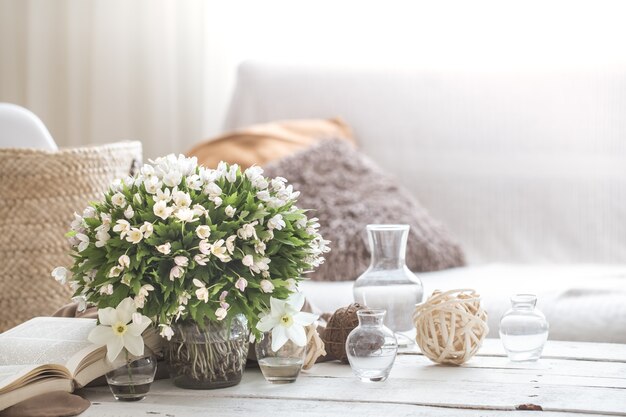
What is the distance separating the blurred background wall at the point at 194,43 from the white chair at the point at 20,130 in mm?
1004

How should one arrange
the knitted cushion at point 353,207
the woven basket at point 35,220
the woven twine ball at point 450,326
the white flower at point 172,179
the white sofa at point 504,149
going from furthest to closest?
the white sofa at point 504,149
the knitted cushion at point 353,207
the woven basket at point 35,220
the woven twine ball at point 450,326
the white flower at point 172,179

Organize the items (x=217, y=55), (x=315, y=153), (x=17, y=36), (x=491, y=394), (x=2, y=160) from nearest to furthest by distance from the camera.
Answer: (x=491, y=394) < (x=2, y=160) < (x=315, y=153) < (x=217, y=55) < (x=17, y=36)

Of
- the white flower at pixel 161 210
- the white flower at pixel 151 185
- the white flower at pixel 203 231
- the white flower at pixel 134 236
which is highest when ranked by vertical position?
the white flower at pixel 151 185

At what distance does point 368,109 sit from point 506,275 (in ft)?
2.34

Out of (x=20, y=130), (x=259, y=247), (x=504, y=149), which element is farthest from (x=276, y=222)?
(x=504, y=149)

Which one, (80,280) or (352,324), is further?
(352,324)

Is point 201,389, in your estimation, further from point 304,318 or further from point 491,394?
point 491,394

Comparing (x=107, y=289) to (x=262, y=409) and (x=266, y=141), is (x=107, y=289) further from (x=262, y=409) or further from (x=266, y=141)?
(x=266, y=141)

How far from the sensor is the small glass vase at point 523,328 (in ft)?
4.33

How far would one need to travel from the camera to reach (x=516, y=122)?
2715 mm

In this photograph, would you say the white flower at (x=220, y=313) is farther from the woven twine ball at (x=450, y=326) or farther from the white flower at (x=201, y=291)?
the woven twine ball at (x=450, y=326)

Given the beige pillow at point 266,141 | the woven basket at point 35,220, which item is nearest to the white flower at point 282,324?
the woven basket at point 35,220

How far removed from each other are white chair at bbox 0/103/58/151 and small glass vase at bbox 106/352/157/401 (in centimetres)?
117

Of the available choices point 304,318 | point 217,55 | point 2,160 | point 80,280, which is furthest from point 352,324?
point 217,55
